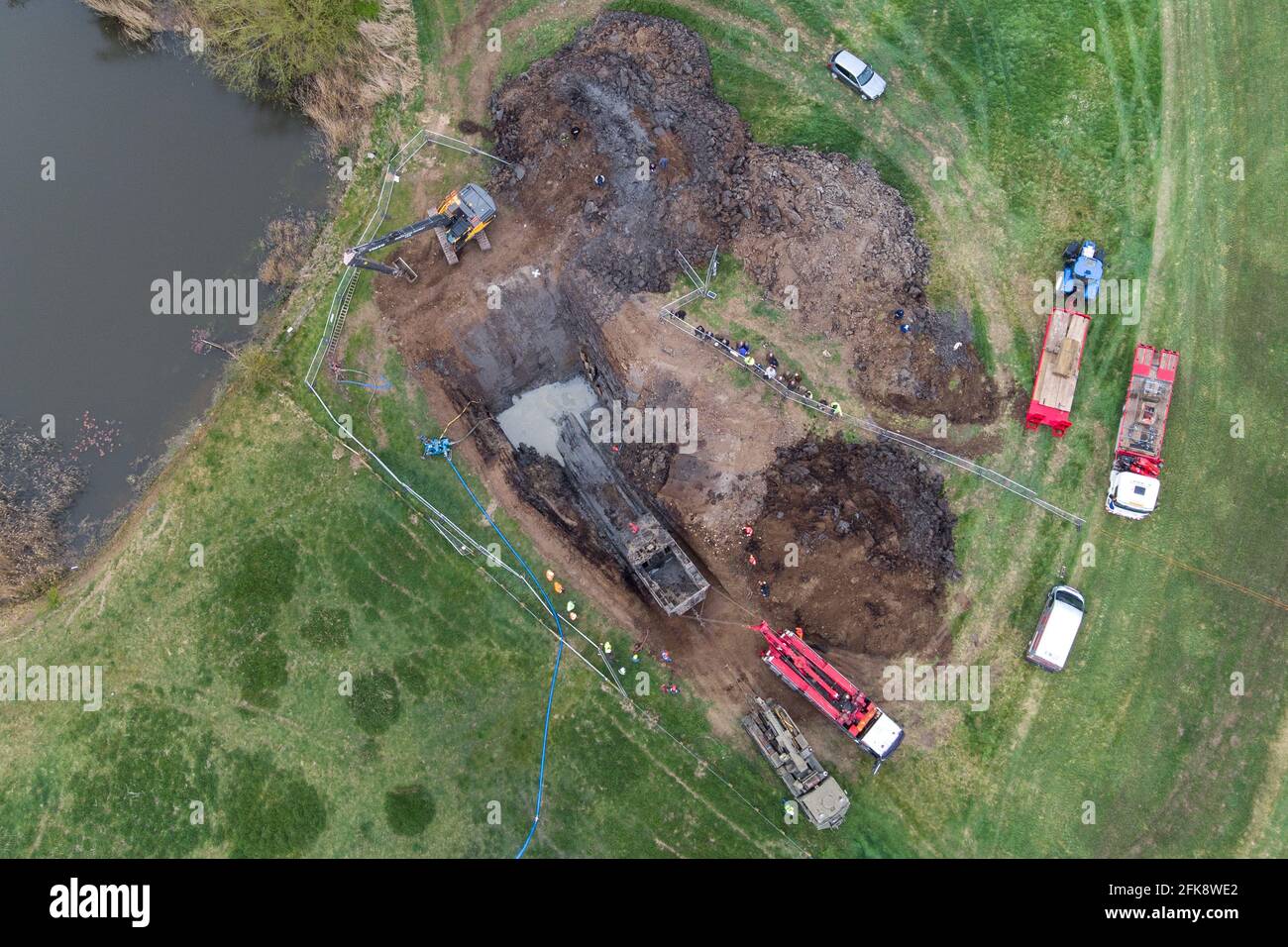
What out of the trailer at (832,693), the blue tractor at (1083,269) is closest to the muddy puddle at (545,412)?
the trailer at (832,693)

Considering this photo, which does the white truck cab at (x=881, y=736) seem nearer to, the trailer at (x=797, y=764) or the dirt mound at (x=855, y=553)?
the trailer at (x=797, y=764)

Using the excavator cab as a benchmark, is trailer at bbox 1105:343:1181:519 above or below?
below

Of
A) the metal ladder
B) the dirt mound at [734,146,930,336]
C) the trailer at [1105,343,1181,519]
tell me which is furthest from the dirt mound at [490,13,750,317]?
the trailer at [1105,343,1181,519]

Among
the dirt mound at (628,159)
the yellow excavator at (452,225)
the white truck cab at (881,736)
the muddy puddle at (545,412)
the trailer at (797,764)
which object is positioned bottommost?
the trailer at (797,764)

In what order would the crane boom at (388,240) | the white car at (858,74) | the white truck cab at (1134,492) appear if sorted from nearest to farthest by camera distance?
the white truck cab at (1134,492) < the crane boom at (388,240) < the white car at (858,74)

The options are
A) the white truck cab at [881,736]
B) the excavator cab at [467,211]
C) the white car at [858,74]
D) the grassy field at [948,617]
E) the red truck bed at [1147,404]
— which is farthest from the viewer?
the white car at [858,74]

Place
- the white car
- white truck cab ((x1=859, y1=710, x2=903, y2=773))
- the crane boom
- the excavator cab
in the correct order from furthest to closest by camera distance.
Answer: the white car → the excavator cab → the crane boom → white truck cab ((x1=859, y1=710, x2=903, y2=773))

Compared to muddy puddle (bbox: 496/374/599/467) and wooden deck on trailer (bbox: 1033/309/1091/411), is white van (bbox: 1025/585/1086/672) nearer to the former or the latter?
wooden deck on trailer (bbox: 1033/309/1091/411)

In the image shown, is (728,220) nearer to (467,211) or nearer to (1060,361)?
(467,211)
